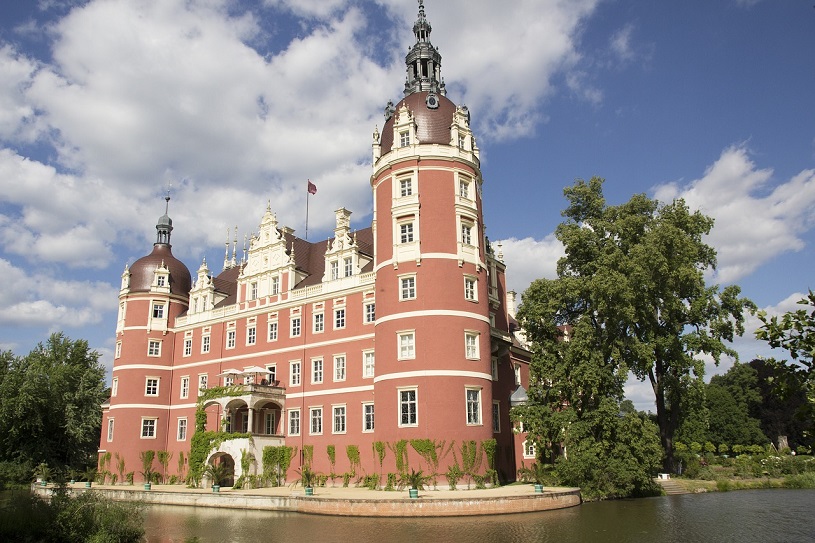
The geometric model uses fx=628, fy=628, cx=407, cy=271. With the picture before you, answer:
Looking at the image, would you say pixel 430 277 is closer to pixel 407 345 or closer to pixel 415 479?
pixel 407 345

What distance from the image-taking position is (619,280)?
31.9 meters

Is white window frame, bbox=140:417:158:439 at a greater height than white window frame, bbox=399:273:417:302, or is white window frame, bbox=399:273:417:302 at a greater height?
white window frame, bbox=399:273:417:302

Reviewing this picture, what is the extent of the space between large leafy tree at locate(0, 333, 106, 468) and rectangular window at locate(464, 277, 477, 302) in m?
35.7

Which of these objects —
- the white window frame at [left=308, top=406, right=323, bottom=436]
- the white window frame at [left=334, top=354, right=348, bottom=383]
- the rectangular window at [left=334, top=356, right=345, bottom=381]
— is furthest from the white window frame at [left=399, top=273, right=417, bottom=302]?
the white window frame at [left=308, top=406, right=323, bottom=436]

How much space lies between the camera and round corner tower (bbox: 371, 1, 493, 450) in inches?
1267

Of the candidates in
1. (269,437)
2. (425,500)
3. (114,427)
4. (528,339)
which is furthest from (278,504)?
(114,427)

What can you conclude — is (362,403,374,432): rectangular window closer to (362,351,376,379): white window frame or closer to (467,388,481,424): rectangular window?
(362,351,376,379): white window frame

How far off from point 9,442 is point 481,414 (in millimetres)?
39623

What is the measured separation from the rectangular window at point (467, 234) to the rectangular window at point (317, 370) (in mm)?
12030

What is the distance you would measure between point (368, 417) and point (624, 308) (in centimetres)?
1554

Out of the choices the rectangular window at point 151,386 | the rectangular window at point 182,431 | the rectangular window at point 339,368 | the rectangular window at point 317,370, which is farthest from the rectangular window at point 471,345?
the rectangular window at point 151,386

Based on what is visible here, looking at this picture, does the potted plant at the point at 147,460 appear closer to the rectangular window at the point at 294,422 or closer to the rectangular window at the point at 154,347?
the rectangular window at the point at 154,347

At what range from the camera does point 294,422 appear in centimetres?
3969

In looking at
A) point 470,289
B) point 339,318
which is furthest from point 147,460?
point 470,289
